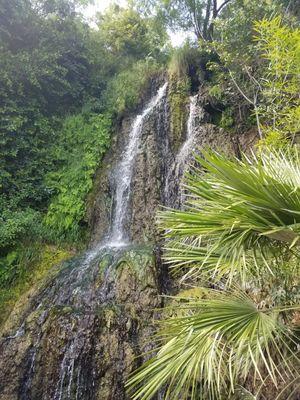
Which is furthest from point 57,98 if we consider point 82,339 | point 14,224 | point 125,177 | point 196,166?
point 82,339

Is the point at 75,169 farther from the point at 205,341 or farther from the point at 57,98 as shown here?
the point at 205,341

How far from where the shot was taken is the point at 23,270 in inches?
272

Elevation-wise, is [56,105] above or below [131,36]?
below

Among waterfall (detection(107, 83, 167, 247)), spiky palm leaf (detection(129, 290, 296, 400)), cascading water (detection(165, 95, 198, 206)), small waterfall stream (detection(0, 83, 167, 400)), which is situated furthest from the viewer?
cascading water (detection(165, 95, 198, 206))

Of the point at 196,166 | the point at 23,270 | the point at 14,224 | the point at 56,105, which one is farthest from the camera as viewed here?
the point at 56,105

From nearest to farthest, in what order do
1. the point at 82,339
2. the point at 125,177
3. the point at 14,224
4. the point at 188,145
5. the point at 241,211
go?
1. the point at 241,211
2. the point at 82,339
3. the point at 14,224
4. the point at 125,177
5. the point at 188,145

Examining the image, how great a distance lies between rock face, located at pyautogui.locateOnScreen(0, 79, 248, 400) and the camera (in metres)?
4.55

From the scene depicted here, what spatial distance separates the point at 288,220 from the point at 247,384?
8.53 ft

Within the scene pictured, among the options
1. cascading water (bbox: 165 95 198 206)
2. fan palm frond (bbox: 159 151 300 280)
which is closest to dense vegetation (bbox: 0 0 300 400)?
fan palm frond (bbox: 159 151 300 280)

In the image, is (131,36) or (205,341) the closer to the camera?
(205,341)

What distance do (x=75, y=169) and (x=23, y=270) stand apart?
141 inches

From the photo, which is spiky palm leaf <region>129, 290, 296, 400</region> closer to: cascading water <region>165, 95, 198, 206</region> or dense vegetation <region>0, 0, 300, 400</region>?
dense vegetation <region>0, 0, 300, 400</region>

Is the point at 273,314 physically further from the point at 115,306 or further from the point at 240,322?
the point at 115,306

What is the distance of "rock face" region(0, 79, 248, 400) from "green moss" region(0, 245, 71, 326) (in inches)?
20.7
